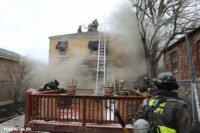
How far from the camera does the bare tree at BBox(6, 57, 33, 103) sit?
30.9ft

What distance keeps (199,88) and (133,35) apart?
22.9 ft

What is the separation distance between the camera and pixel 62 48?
14.1 m

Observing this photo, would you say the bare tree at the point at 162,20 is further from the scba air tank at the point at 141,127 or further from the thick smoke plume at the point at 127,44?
the scba air tank at the point at 141,127

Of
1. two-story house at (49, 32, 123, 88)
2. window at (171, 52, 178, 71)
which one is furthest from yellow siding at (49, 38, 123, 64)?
window at (171, 52, 178, 71)

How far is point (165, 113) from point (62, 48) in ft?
45.1

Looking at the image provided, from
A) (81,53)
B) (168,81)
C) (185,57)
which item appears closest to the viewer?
(168,81)

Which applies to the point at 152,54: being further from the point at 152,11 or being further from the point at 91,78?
the point at 91,78

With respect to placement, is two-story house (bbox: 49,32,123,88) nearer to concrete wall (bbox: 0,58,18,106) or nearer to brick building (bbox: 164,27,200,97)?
concrete wall (bbox: 0,58,18,106)

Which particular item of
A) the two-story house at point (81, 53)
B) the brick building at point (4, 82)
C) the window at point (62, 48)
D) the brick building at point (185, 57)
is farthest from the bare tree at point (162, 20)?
the brick building at point (4, 82)

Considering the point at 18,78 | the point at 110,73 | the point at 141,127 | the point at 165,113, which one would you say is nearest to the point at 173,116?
the point at 165,113

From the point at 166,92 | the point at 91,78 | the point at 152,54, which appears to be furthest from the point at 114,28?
the point at 166,92

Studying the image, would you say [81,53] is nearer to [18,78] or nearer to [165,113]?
[18,78]

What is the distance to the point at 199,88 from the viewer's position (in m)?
6.30

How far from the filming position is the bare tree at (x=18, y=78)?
9.41 m
